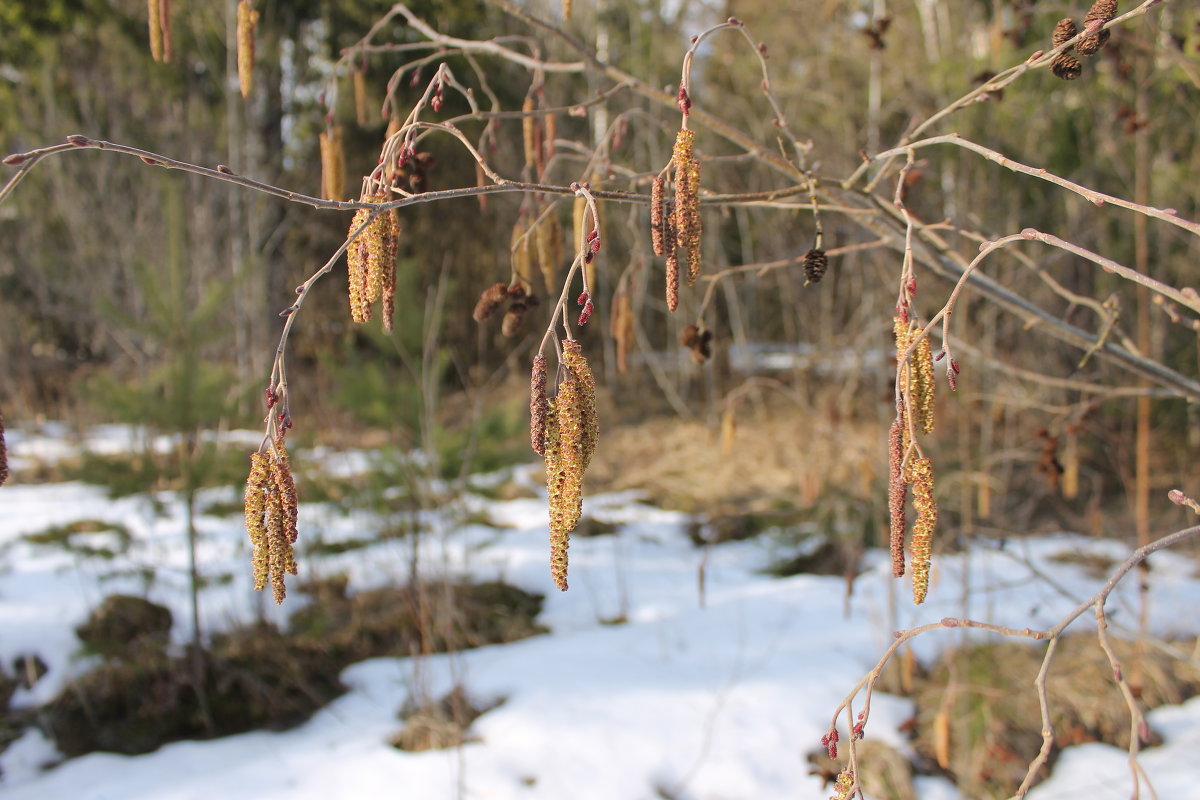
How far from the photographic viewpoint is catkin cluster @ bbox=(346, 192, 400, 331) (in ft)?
3.38

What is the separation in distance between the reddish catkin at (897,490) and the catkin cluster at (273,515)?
658mm

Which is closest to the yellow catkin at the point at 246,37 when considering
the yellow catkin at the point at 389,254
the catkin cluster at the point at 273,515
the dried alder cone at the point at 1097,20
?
the yellow catkin at the point at 389,254

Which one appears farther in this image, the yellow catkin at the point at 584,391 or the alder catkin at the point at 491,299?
the alder catkin at the point at 491,299

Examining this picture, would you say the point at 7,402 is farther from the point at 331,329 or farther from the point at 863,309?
the point at 863,309

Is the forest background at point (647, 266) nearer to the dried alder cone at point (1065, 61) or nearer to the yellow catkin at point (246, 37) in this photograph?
the dried alder cone at point (1065, 61)

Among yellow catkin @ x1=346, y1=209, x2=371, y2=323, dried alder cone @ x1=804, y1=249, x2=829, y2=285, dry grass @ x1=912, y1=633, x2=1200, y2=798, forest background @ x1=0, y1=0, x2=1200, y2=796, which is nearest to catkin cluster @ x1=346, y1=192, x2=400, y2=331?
yellow catkin @ x1=346, y1=209, x2=371, y2=323

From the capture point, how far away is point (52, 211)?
404 inches

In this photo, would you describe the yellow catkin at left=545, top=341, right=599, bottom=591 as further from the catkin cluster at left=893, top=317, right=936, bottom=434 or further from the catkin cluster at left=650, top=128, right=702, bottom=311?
the catkin cluster at left=893, top=317, right=936, bottom=434

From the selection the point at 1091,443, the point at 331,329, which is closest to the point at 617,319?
the point at 1091,443

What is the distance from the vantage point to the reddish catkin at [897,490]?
993mm

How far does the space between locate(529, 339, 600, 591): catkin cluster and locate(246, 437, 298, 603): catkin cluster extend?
0.27 m

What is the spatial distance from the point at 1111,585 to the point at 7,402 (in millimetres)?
11433

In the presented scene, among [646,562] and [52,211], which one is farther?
[52,211]

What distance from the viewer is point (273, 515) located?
94 centimetres
